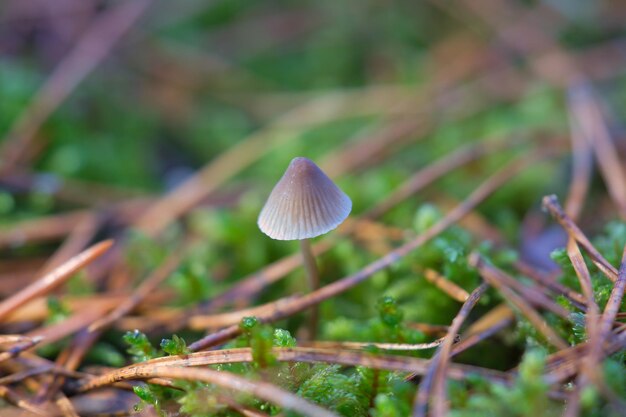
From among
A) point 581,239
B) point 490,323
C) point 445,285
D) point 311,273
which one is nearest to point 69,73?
point 311,273

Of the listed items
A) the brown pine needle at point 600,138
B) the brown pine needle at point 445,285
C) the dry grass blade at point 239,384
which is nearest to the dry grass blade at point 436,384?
the dry grass blade at point 239,384

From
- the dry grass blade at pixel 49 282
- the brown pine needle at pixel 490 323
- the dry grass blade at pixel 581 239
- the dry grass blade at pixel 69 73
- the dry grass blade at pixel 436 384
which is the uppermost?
the dry grass blade at pixel 69 73

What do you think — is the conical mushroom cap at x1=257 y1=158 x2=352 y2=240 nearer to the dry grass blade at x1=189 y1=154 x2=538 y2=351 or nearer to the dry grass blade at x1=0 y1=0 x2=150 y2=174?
the dry grass blade at x1=189 y1=154 x2=538 y2=351

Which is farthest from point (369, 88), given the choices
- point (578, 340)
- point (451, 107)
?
point (578, 340)

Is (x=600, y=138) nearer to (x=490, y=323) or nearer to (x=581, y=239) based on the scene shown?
(x=581, y=239)

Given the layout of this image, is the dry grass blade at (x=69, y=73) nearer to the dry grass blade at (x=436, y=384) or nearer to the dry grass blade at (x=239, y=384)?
the dry grass blade at (x=239, y=384)

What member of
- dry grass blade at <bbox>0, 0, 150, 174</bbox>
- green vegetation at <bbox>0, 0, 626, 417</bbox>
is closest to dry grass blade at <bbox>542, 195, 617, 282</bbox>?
green vegetation at <bbox>0, 0, 626, 417</bbox>

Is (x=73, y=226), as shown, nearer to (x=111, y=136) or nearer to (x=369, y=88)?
(x=111, y=136)
